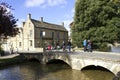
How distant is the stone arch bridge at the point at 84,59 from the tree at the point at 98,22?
300 inches

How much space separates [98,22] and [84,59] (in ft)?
41.6

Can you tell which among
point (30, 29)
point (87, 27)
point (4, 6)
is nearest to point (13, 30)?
point (4, 6)

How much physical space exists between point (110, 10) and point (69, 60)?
12894 mm

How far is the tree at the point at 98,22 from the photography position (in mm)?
35062

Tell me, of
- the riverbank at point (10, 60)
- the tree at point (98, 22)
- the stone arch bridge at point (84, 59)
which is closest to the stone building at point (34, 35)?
the riverbank at point (10, 60)

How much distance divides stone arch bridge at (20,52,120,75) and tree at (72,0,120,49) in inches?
300

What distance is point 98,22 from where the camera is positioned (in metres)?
36.6

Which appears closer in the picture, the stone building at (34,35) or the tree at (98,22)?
the tree at (98,22)

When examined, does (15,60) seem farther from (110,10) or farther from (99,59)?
(110,10)

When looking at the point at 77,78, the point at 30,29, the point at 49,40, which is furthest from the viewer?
the point at 49,40

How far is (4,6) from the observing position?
29938mm

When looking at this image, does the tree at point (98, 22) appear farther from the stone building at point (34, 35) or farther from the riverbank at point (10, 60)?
the stone building at point (34, 35)

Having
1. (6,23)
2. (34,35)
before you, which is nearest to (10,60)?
(6,23)

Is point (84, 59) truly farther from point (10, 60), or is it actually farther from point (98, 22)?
point (10, 60)
